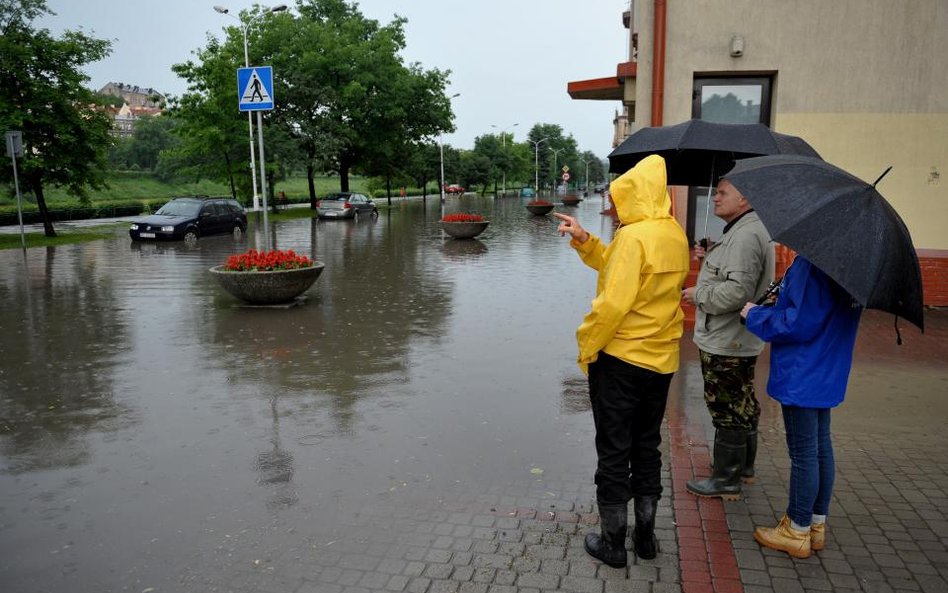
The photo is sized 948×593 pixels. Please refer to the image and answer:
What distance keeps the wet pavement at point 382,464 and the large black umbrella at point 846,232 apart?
1356mm

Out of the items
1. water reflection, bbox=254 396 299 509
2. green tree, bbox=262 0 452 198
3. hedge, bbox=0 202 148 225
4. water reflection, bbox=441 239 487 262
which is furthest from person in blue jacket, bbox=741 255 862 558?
green tree, bbox=262 0 452 198

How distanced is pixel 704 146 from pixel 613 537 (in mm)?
2961

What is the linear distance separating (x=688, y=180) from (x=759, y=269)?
243 cm

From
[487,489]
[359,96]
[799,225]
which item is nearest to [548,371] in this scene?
[487,489]

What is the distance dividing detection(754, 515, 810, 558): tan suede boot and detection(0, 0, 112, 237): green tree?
24.6m

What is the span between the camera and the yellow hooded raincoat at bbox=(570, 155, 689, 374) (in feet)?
11.1

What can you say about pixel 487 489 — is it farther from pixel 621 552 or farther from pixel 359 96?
pixel 359 96

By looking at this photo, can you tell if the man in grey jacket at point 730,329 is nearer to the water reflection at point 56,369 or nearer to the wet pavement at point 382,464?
the wet pavement at point 382,464

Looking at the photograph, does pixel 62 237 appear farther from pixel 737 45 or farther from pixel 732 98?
pixel 737 45

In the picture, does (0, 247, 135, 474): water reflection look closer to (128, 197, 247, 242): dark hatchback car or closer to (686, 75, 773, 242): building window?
(686, 75, 773, 242): building window

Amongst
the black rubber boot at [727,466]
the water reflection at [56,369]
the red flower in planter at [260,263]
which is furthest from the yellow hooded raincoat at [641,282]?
the red flower in planter at [260,263]

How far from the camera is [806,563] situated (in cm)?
347

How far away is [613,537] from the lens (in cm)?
351

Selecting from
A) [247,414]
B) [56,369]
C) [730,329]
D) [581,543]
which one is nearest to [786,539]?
[581,543]
